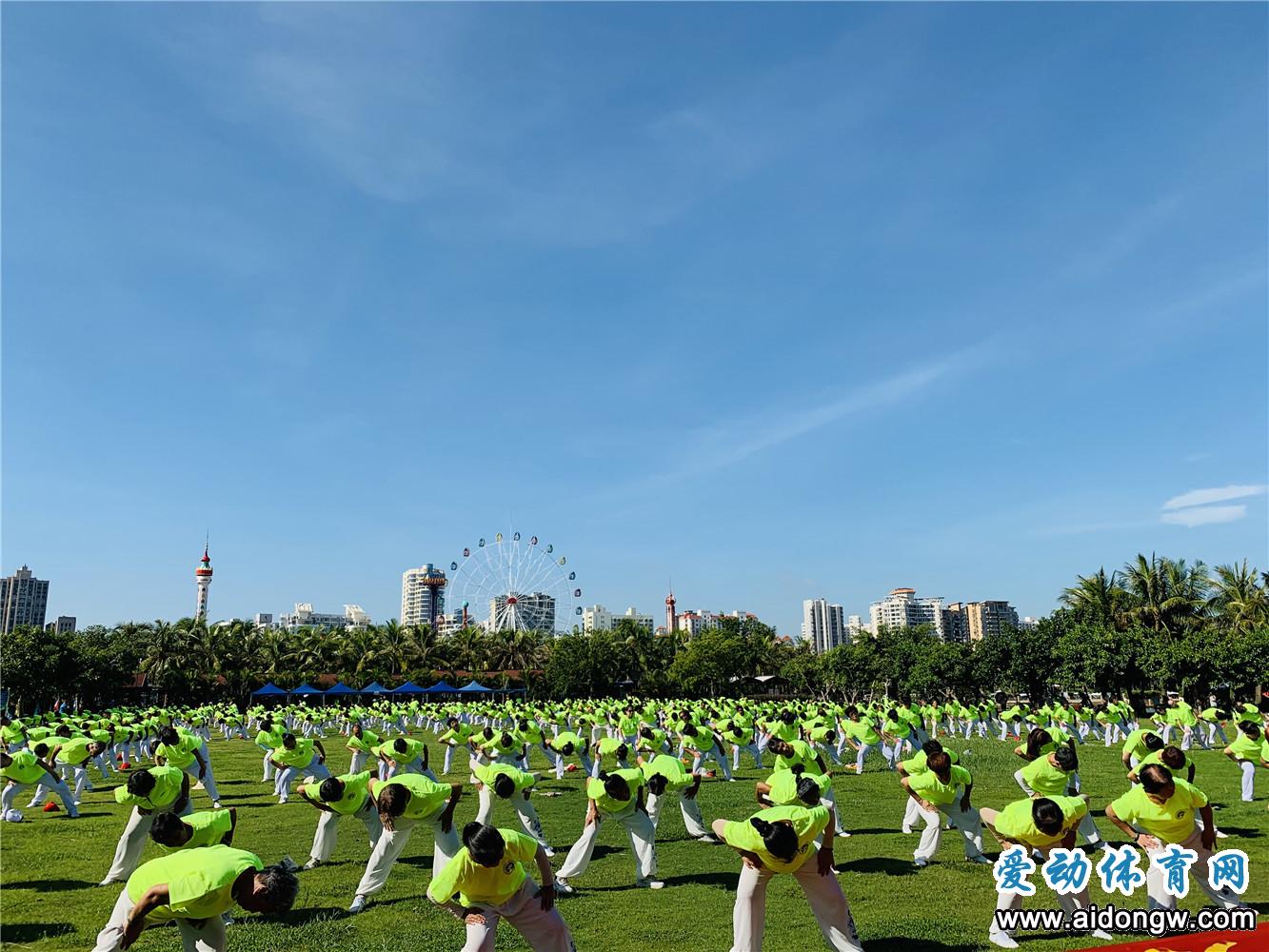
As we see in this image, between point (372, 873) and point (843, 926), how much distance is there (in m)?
6.43

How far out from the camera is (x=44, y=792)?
66.9 ft

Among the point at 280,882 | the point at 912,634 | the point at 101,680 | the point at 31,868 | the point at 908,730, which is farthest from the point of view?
the point at 912,634

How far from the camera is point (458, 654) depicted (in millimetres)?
84438

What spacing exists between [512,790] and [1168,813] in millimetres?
8589

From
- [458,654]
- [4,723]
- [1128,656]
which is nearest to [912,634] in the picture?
[1128,656]

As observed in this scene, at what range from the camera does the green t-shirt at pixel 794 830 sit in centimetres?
843

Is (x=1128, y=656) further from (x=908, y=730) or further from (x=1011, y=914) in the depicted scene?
(x=1011, y=914)

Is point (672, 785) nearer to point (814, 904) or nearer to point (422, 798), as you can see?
point (422, 798)

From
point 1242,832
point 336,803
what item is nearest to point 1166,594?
point 1242,832

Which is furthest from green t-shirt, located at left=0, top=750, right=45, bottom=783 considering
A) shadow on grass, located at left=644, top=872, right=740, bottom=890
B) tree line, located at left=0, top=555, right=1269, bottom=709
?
tree line, located at left=0, top=555, right=1269, bottom=709

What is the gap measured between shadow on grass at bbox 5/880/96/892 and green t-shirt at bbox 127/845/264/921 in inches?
302

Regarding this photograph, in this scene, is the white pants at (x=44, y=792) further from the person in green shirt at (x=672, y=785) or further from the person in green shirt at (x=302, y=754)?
the person in green shirt at (x=672, y=785)

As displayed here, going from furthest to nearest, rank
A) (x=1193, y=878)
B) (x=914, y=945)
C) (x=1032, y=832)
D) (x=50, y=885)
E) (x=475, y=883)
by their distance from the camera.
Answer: (x=50, y=885)
(x=1193, y=878)
(x=914, y=945)
(x=1032, y=832)
(x=475, y=883)

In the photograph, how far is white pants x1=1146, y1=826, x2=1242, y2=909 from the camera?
927cm
